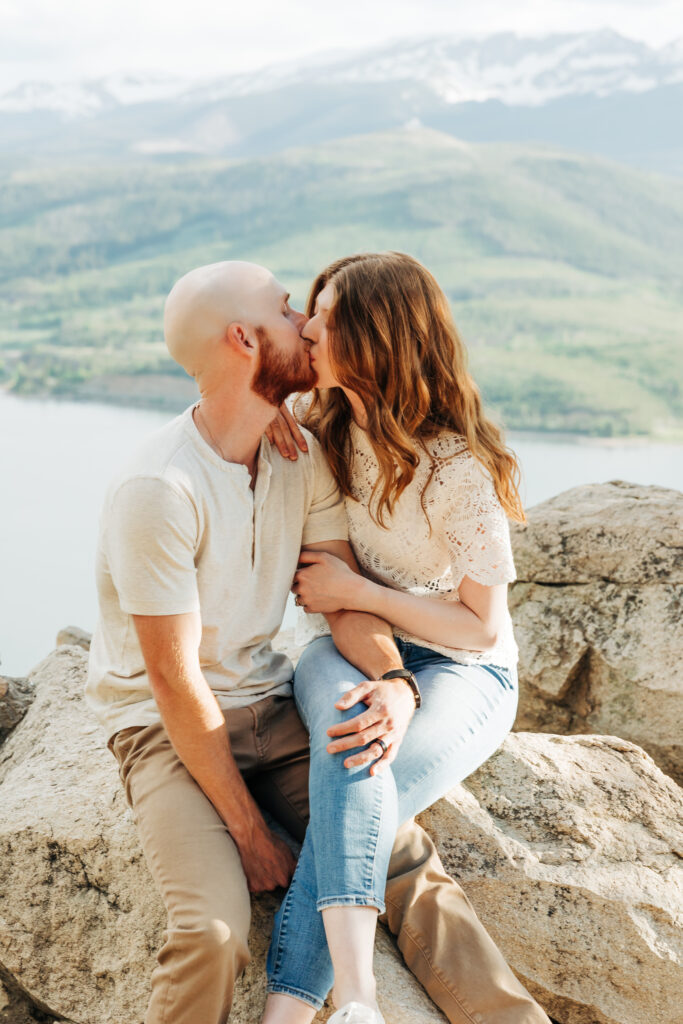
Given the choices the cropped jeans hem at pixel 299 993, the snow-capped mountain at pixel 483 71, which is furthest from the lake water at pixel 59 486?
the snow-capped mountain at pixel 483 71

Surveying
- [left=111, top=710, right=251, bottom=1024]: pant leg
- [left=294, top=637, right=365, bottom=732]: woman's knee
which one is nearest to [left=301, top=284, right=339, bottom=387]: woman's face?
[left=294, top=637, right=365, bottom=732]: woman's knee

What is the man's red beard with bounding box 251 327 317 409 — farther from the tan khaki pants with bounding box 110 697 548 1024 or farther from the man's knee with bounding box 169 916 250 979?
the man's knee with bounding box 169 916 250 979

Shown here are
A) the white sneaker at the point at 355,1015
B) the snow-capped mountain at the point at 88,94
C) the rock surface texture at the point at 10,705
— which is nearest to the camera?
the white sneaker at the point at 355,1015

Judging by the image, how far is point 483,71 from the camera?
8100 centimetres

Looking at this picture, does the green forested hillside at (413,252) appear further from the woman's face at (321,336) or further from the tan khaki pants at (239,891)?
the tan khaki pants at (239,891)

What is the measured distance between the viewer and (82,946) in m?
2.19

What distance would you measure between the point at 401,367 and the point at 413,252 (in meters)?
26.3

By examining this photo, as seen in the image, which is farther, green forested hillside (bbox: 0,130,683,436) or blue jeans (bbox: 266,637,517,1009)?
green forested hillside (bbox: 0,130,683,436)

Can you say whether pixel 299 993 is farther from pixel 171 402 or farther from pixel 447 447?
pixel 171 402

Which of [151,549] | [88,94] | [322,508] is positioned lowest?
[322,508]

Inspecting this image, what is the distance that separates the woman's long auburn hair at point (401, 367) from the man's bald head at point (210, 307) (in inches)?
7.7

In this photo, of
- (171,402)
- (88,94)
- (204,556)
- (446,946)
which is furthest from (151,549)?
(88,94)

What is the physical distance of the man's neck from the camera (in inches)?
84.4

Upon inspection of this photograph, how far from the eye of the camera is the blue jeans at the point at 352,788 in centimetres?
180
